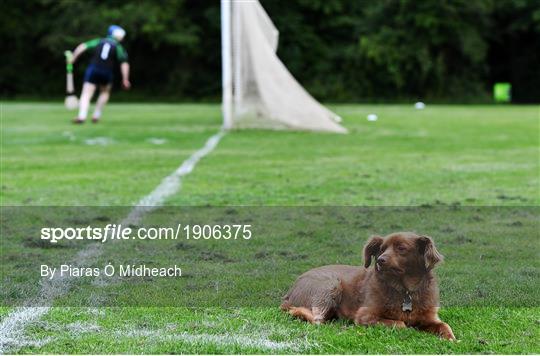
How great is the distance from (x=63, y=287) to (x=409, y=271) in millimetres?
1917

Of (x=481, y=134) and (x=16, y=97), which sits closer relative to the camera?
(x=481, y=134)

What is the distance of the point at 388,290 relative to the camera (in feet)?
11.4

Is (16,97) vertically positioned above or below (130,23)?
below

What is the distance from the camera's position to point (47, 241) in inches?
230

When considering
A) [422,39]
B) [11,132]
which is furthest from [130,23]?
[11,132]

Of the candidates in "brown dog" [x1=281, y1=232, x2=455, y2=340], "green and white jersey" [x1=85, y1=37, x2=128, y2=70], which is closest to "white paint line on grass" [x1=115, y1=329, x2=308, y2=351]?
"brown dog" [x1=281, y1=232, x2=455, y2=340]

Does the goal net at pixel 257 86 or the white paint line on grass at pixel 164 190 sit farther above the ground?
the goal net at pixel 257 86

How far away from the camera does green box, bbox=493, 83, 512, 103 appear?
4300cm

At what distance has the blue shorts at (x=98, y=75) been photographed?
17.8 meters

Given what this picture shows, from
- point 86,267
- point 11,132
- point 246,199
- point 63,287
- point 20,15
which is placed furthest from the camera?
point 20,15

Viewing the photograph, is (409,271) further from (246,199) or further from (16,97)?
(16,97)

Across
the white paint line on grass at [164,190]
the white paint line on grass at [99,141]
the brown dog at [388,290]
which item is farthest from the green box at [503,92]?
the brown dog at [388,290]
